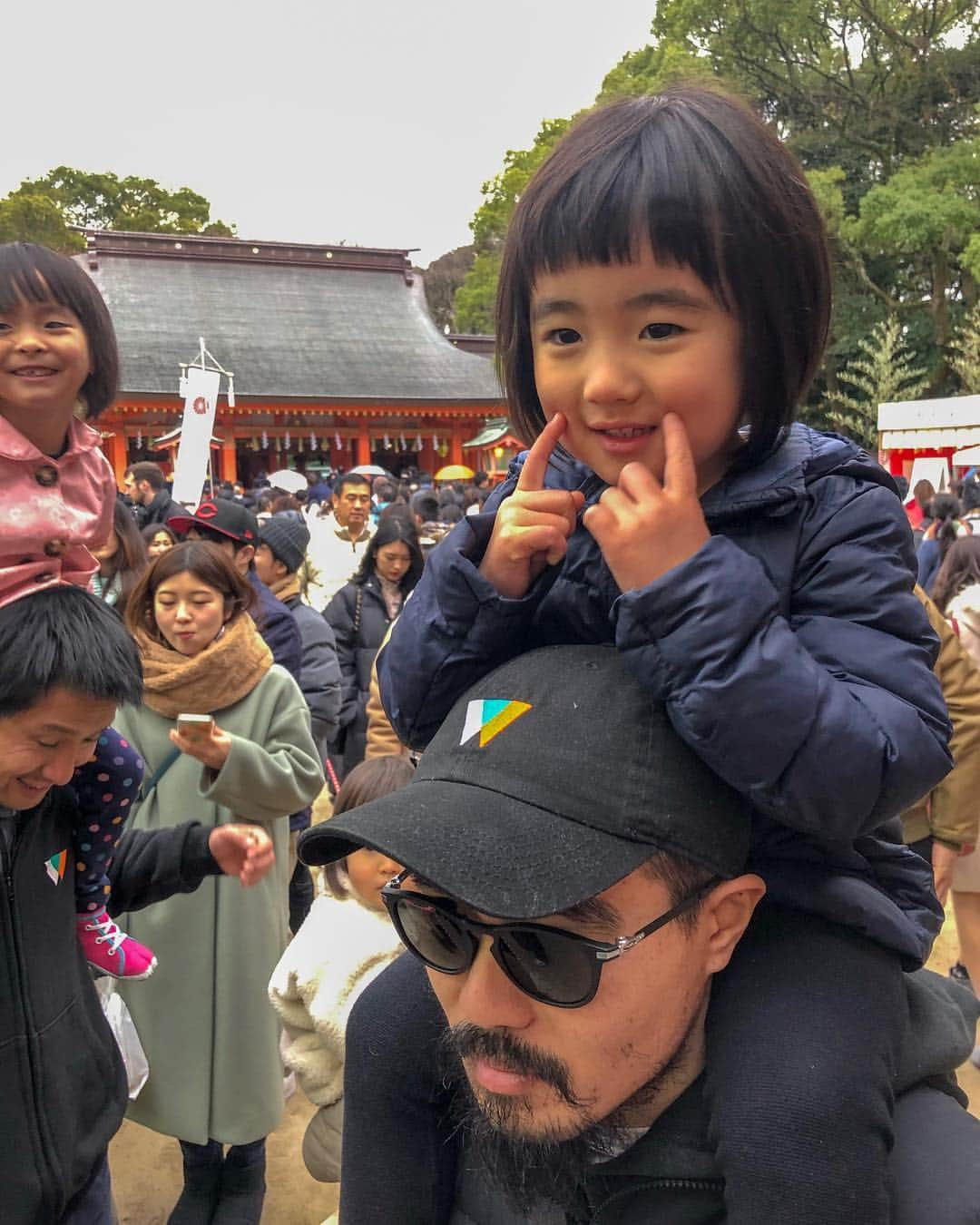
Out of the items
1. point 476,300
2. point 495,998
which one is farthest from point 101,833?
point 476,300

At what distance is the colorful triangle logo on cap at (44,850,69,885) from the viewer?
185cm

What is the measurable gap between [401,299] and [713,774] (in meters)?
32.0

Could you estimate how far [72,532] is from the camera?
173 cm

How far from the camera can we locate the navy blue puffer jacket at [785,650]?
2.66 feet

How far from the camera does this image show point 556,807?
0.86 m

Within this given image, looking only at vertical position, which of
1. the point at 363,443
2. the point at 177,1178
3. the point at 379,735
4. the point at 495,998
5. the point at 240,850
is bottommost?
the point at 177,1178

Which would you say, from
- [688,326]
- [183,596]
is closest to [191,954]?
[183,596]

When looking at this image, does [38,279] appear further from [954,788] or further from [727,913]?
[954,788]

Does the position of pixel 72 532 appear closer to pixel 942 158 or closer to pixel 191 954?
pixel 191 954

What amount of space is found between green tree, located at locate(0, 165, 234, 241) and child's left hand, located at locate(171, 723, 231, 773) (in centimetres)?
4449

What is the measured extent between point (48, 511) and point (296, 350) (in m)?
27.4

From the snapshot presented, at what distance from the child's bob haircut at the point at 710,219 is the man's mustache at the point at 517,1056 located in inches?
23.2

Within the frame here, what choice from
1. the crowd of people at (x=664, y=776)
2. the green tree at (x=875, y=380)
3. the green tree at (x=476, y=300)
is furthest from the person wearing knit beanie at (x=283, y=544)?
the green tree at (x=476, y=300)

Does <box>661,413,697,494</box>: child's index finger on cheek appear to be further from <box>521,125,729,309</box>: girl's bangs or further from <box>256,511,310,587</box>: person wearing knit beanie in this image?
<box>256,511,310,587</box>: person wearing knit beanie
